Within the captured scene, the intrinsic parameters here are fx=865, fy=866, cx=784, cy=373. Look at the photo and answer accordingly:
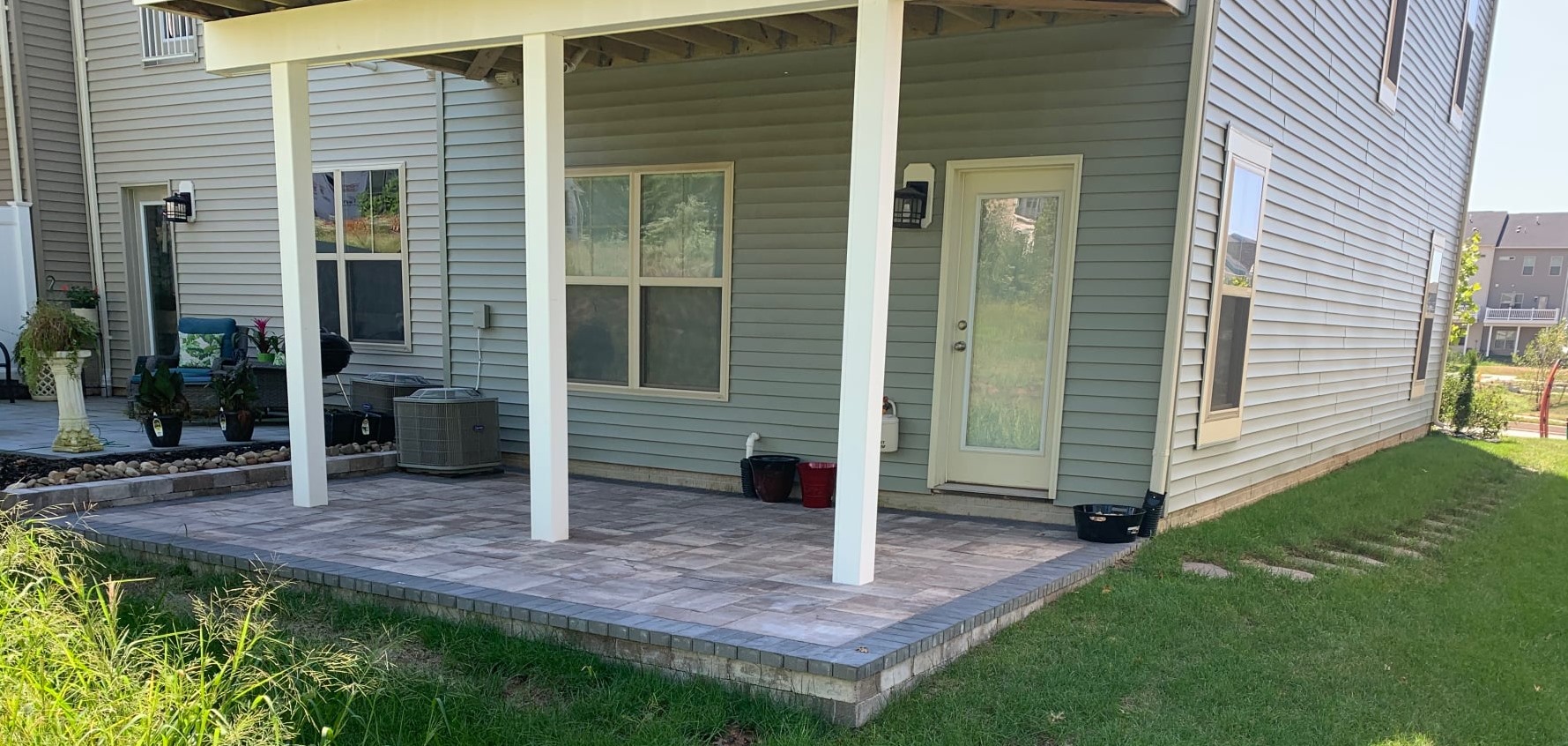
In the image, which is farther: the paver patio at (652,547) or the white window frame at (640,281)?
the white window frame at (640,281)

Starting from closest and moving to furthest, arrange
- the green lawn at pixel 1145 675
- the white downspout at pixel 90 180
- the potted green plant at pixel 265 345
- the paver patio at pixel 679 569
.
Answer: the green lawn at pixel 1145 675 → the paver patio at pixel 679 569 → the potted green plant at pixel 265 345 → the white downspout at pixel 90 180

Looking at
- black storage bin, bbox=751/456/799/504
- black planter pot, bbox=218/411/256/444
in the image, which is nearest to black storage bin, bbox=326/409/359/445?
black planter pot, bbox=218/411/256/444

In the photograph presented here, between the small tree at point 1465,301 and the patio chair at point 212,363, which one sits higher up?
the small tree at point 1465,301

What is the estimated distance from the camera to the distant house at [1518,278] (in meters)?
35.3

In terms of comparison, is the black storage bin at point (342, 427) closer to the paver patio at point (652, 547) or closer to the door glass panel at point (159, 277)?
the paver patio at point (652, 547)

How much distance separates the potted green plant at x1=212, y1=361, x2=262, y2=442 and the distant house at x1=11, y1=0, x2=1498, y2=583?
1.12 m

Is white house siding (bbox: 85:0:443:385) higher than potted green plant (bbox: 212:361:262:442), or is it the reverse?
white house siding (bbox: 85:0:443:385)

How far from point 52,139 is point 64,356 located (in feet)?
15.1

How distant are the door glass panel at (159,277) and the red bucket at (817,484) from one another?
703 cm

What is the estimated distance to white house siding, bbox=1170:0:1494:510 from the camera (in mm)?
4555

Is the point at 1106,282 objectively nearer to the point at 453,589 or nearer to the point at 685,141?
the point at 685,141

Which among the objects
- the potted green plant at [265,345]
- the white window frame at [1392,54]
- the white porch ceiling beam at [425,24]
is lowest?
the potted green plant at [265,345]

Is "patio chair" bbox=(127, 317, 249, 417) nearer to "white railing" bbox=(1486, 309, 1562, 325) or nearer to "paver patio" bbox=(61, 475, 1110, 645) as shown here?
"paver patio" bbox=(61, 475, 1110, 645)

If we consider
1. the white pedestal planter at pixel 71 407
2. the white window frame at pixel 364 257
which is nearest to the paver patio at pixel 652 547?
the white pedestal planter at pixel 71 407
